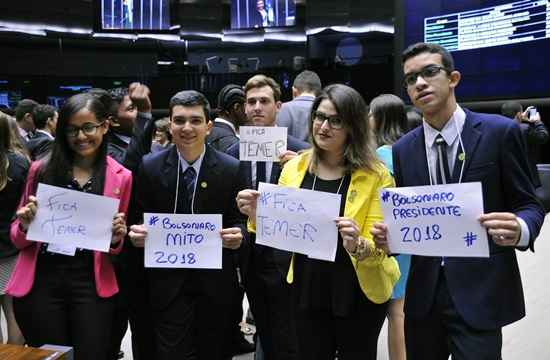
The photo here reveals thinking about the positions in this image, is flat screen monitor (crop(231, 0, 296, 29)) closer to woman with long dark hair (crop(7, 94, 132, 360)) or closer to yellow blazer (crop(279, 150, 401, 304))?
woman with long dark hair (crop(7, 94, 132, 360))

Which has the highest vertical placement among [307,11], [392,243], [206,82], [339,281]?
[307,11]

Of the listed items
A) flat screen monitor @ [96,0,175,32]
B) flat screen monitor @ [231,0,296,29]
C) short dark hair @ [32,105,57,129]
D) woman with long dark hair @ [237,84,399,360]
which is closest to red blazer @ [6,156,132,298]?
woman with long dark hair @ [237,84,399,360]

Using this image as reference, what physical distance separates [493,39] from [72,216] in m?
6.26

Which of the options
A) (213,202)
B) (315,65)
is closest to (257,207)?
(213,202)

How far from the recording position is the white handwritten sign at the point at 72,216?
7.06 feet

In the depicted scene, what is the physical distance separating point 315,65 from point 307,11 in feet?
3.20

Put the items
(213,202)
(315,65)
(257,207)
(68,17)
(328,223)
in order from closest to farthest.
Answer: (328,223)
(257,207)
(213,202)
(315,65)
(68,17)

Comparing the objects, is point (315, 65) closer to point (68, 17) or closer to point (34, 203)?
point (68, 17)

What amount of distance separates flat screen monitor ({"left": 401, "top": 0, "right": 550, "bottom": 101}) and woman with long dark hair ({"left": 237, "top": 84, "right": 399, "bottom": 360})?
17.3ft

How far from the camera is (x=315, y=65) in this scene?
29.9ft

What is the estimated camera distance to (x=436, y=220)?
1737 mm

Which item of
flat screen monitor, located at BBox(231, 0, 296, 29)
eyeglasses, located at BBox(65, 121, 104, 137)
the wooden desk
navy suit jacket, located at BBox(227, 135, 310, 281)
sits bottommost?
the wooden desk

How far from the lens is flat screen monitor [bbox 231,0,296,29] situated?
902 cm

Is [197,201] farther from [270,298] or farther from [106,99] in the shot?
[270,298]
